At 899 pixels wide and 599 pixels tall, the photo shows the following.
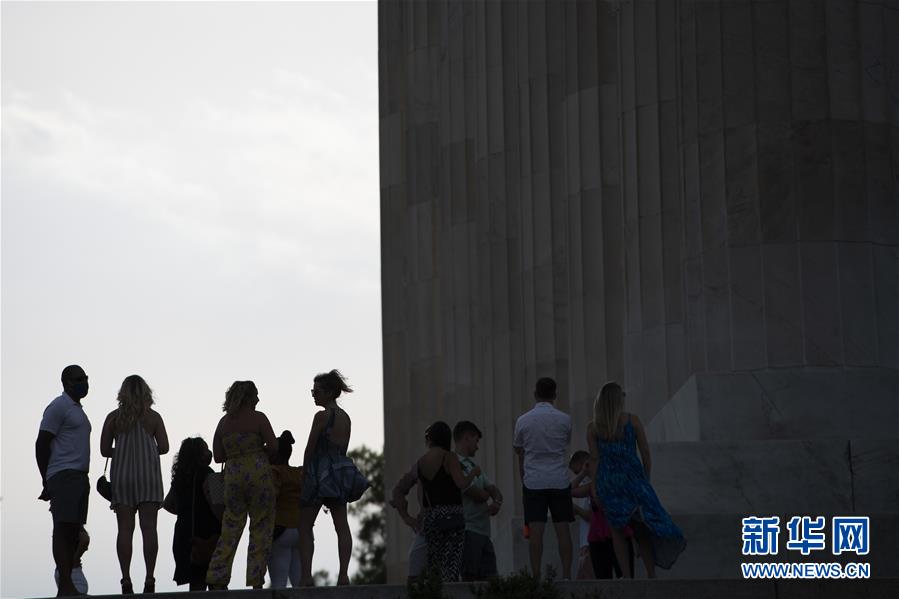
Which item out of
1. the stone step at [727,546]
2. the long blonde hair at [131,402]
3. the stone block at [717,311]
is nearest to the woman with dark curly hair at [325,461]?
the long blonde hair at [131,402]

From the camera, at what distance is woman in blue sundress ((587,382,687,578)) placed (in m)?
17.5

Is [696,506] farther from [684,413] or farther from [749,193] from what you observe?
[749,193]

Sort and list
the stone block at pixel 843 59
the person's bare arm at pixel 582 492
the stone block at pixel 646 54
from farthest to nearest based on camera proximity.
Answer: the stone block at pixel 646 54 < the stone block at pixel 843 59 < the person's bare arm at pixel 582 492

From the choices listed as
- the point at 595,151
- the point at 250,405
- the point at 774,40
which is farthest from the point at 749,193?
the point at 595,151

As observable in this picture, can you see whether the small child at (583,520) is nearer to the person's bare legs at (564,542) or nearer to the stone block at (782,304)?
the person's bare legs at (564,542)

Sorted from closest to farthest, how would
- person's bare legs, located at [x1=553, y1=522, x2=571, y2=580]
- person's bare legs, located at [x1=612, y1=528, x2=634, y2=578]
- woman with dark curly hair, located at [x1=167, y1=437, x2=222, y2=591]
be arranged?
person's bare legs, located at [x1=612, y1=528, x2=634, y2=578] < person's bare legs, located at [x1=553, y1=522, x2=571, y2=580] < woman with dark curly hair, located at [x1=167, y1=437, x2=222, y2=591]

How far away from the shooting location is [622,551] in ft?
57.5

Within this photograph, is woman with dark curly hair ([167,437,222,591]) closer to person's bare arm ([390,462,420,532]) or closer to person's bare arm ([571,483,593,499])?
person's bare arm ([390,462,420,532])

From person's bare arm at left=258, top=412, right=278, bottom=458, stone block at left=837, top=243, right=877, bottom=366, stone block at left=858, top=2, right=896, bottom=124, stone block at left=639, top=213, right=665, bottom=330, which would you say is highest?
stone block at left=858, top=2, right=896, bottom=124

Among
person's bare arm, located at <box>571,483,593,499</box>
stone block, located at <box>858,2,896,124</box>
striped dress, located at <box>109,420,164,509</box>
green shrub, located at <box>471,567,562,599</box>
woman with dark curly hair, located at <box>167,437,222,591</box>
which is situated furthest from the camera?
stone block, located at <box>858,2,896,124</box>

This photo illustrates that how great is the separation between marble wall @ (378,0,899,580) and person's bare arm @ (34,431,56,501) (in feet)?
17.1

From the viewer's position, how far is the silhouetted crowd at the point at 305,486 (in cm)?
1745

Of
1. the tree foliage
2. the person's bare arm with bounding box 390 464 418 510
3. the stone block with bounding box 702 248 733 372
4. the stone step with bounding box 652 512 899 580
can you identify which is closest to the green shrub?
the person's bare arm with bounding box 390 464 418 510

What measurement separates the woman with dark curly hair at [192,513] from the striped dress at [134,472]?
2.30ft
